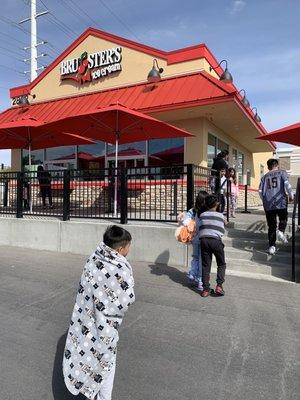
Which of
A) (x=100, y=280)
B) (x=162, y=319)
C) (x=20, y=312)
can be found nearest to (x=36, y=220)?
(x=20, y=312)

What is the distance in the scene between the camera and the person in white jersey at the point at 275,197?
7.06 metres

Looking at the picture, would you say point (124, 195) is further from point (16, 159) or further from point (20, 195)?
point (16, 159)

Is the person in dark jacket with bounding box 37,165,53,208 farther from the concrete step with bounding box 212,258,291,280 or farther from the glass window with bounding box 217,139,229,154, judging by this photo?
the glass window with bounding box 217,139,229,154

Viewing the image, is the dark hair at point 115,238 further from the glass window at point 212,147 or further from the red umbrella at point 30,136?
the glass window at point 212,147

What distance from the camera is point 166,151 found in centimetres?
1401

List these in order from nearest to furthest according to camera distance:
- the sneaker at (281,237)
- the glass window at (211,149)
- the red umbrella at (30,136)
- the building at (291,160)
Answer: the sneaker at (281,237), the red umbrella at (30,136), the glass window at (211,149), the building at (291,160)

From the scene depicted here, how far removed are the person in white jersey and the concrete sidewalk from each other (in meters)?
1.14

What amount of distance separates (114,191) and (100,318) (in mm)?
6232

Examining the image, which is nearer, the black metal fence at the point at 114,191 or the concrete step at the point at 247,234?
the concrete step at the point at 247,234

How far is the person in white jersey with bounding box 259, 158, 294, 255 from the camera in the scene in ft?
23.2

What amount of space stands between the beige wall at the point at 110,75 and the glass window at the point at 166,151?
2334mm

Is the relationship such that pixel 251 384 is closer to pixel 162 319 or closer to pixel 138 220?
pixel 162 319

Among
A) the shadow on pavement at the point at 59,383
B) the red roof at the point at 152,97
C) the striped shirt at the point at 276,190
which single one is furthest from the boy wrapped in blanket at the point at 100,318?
the red roof at the point at 152,97

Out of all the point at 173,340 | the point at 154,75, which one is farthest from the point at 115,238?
the point at 154,75
